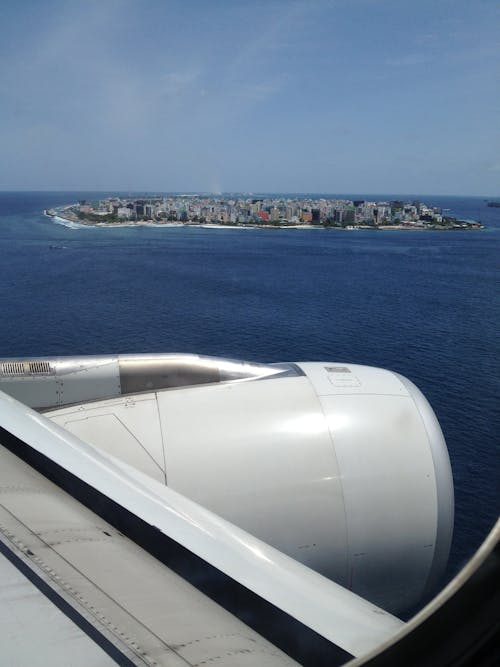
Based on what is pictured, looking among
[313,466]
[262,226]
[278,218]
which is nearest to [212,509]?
[313,466]

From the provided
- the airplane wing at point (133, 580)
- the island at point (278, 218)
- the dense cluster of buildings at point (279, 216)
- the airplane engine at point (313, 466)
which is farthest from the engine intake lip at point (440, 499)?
the dense cluster of buildings at point (279, 216)

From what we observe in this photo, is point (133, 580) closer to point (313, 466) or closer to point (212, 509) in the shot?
point (212, 509)

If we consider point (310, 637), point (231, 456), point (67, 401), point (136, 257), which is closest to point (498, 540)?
point (310, 637)

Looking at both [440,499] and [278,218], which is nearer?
[440,499]

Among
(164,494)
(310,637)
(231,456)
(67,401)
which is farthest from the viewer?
(67,401)

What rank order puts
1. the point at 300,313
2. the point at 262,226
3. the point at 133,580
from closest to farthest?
the point at 133,580, the point at 300,313, the point at 262,226

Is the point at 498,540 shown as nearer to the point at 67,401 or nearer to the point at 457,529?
the point at 67,401

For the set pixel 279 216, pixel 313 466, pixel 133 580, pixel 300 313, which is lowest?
pixel 300 313

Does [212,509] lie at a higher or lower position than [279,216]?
lower
